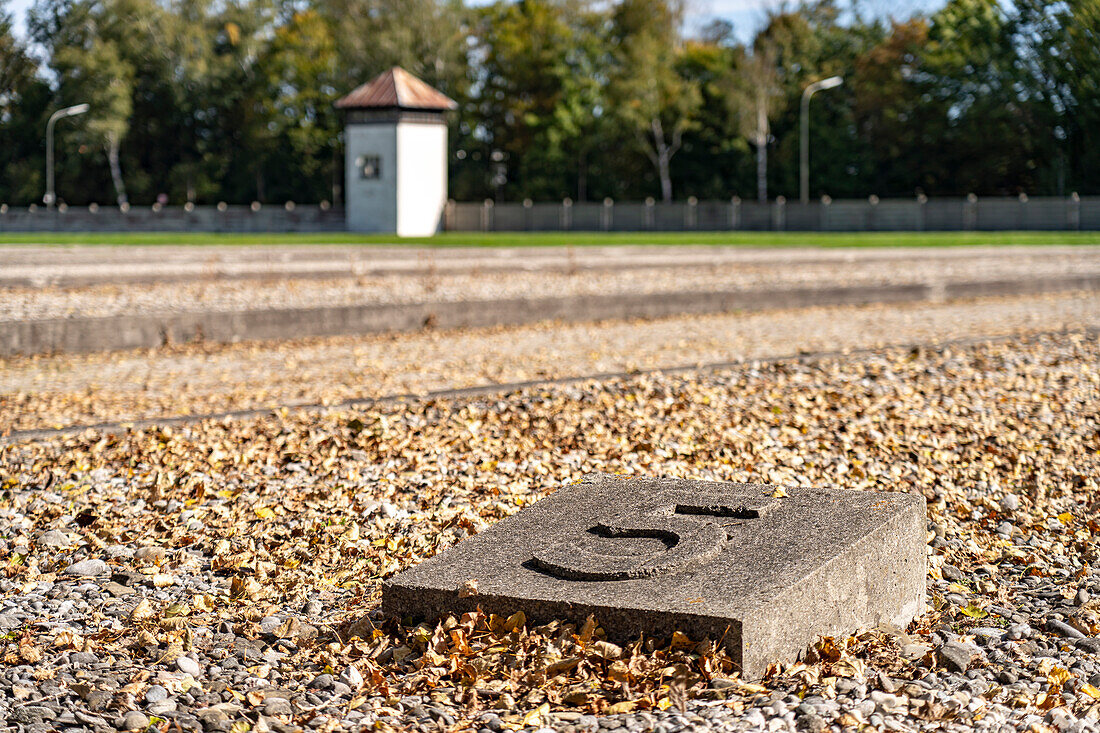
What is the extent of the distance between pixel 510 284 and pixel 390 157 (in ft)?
101

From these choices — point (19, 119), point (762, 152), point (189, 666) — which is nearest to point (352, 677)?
point (189, 666)

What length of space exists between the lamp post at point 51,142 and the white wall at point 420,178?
1257 centimetres

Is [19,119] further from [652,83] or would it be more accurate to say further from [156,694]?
[156,694]

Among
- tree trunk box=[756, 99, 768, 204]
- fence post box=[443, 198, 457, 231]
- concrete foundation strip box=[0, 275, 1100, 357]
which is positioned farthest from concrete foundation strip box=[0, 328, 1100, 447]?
tree trunk box=[756, 99, 768, 204]

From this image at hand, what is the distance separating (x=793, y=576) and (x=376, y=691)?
128 cm

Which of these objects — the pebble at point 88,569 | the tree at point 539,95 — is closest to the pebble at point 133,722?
the pebble at point 88,569

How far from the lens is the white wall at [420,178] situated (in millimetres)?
49344

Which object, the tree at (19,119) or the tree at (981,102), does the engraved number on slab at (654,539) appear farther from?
the tree at (981,102)

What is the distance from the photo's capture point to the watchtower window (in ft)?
163

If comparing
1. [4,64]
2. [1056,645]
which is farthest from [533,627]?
[4,64]

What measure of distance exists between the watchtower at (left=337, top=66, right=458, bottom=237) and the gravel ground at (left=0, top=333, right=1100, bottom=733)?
136 feet

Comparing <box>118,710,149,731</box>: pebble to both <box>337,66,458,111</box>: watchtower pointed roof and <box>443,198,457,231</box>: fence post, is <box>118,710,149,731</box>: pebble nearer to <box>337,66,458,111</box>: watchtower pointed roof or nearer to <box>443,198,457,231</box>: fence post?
<box>337,66,458,111</box>: watchtower pointed roof

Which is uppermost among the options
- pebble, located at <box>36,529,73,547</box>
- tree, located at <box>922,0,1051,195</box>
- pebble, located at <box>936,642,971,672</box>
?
tree, located at <box>922,0,1051,195</box>

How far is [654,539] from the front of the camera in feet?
14.0
